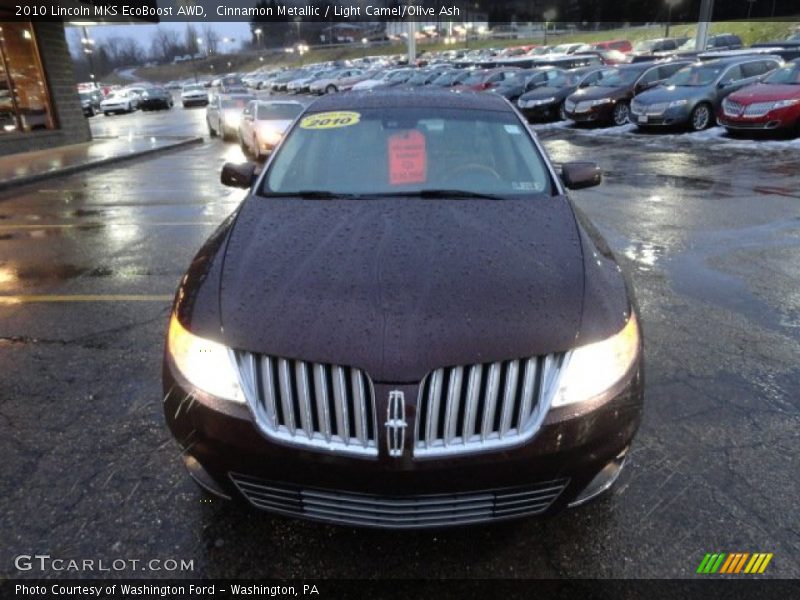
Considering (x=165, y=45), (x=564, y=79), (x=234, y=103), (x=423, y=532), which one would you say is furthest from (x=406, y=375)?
(x=165, y=45)

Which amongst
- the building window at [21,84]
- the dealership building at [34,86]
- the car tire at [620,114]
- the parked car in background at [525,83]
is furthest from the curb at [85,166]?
A: the car tire at [620,114]

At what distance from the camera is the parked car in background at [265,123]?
12.4 m

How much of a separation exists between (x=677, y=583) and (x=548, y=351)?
3.33 ft

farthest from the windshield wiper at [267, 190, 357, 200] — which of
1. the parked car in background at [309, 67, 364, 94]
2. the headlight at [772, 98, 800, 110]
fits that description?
the parked car in background at [309, 67, 364, 94]

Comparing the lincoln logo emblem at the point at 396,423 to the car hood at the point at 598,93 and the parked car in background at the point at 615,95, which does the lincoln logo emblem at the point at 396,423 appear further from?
the car hood at the point at 598,93

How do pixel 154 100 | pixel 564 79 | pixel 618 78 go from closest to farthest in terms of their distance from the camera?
pixel 618 78 → pixel 564 79 → pixel 154 100

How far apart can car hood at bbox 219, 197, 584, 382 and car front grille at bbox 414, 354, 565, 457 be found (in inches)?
2.0

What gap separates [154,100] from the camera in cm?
3972

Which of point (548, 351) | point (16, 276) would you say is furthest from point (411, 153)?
point (16, 276)

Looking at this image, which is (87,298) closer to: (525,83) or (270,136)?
(270,136)

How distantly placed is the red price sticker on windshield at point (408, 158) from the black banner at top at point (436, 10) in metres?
14.5

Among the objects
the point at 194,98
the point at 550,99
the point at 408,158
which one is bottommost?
the point at 194,98

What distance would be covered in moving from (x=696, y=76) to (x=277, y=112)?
10757 mm

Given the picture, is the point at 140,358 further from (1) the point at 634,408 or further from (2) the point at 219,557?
(1) the point at 634,408
